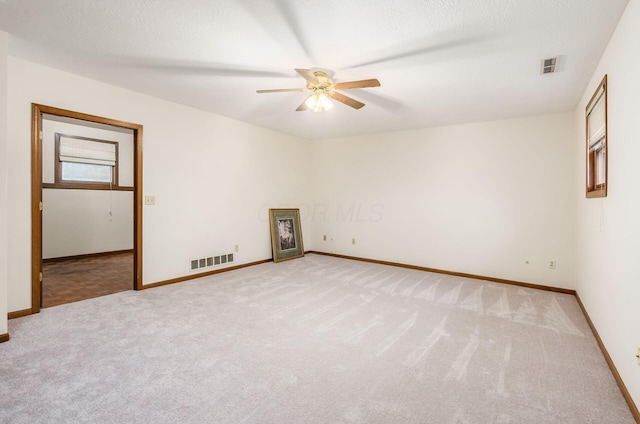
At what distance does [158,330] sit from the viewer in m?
2.70

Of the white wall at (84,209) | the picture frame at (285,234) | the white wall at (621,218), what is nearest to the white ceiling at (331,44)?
the white wall at (621,218)

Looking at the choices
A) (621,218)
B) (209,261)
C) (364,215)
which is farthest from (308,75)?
(364,215)

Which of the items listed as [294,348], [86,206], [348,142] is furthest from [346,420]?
[86,206]

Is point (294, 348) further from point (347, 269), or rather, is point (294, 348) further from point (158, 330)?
point (347, 269)

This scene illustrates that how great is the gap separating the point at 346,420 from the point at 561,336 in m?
2.31

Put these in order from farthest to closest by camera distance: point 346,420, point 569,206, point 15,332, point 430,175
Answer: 1. point 430,175
2. point 569,206
3. point 15,332
4. point 346,420

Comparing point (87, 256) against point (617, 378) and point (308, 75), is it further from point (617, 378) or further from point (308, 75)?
Result: point (617, 378)

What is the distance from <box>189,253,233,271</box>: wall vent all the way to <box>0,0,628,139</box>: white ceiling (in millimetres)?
2411

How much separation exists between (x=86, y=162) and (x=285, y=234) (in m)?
4.37

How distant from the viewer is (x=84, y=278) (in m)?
4.50

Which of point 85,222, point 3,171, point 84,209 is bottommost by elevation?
point 85,222

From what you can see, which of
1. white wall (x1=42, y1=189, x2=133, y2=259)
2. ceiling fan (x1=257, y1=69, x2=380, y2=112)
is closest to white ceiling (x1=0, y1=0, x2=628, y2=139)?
ceiling fan (x1=257, y1=69, x2=380, y2=112)

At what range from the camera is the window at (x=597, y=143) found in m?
2.45

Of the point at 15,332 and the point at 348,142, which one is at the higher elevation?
the point at 348,142
